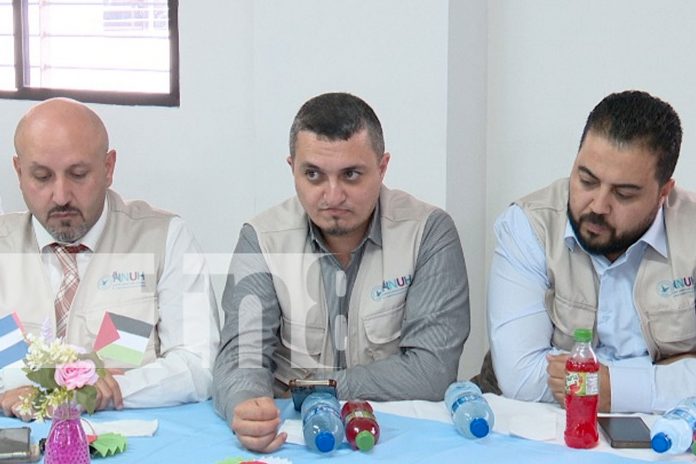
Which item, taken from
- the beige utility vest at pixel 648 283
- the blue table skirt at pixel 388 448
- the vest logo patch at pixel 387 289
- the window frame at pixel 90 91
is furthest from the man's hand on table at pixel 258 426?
the window frame at pixel 90 91

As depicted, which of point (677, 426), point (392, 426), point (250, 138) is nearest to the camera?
point (677, 426)

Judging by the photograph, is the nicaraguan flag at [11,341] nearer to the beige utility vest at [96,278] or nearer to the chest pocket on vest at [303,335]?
the beige utility vest at [96,278]

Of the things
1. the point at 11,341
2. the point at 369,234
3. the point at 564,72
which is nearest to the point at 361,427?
the point at 369,234

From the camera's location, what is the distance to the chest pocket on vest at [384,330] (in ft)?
7.87

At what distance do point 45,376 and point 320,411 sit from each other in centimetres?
54

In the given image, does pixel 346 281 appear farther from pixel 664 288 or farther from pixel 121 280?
pixel 664 288

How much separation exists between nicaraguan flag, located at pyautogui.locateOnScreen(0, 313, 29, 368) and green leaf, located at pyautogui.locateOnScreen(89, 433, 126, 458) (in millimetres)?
505

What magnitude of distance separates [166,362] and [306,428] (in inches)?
21.2

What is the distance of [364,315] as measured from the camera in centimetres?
240

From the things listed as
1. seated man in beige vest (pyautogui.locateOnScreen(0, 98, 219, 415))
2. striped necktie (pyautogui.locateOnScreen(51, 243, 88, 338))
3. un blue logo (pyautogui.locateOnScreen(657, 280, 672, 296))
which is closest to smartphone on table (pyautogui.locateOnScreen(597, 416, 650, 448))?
un blue logo (pyautogui.locateOnScreen(657, 280, 672, 296))

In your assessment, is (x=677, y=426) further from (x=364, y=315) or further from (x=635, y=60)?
(x=635, y=60)

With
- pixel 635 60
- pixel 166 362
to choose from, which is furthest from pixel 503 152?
pixel 166 362

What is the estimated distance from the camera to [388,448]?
6.20ft

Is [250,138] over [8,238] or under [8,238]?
over
